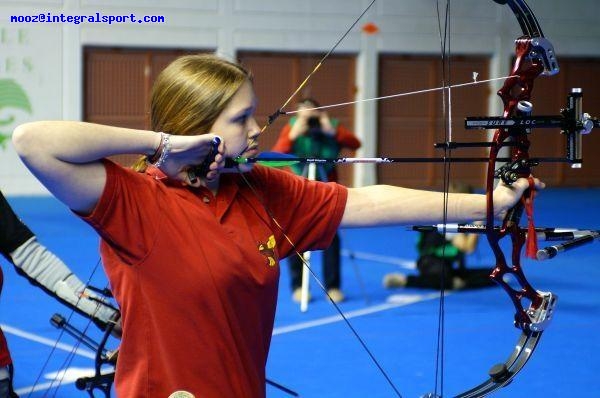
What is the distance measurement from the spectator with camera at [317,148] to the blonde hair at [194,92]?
4.13m

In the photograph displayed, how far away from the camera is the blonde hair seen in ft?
5.39

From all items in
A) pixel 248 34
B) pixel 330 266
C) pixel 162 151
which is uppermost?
pixel 248 34

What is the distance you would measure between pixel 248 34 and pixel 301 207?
11860 mm

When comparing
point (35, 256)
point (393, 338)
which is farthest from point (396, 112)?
point (35, 256)

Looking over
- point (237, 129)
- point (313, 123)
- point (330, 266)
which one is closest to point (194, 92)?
point (237, 129)

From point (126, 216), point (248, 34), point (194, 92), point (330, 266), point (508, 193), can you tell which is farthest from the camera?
point (248, 34)

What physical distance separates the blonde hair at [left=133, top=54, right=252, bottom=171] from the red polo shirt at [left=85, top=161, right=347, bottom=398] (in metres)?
0.12

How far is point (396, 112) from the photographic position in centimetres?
1459

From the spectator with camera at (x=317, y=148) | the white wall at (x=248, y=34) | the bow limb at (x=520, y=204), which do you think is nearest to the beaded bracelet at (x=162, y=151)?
the bow limb at (x=520, y=204)

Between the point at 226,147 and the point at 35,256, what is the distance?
37.3 inches

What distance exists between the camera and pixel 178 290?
1.57 metres

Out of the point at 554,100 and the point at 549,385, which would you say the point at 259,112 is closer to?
the point at 554,100

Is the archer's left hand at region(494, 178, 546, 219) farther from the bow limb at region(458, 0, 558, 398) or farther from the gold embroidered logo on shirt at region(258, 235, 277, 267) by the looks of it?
the gold embroidered logo on shirt at region(258, 235, 277, 267)

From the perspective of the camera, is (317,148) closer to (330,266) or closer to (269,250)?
(330,266)
